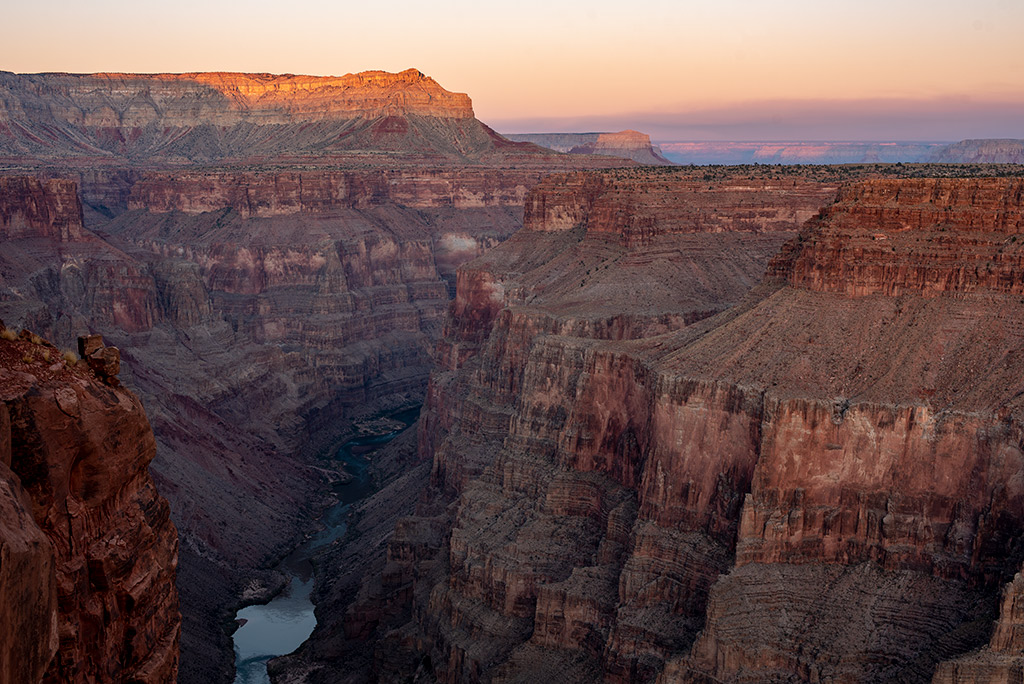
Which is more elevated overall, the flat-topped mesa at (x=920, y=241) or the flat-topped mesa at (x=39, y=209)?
the flat-topped mesa at (x=920, y=241)

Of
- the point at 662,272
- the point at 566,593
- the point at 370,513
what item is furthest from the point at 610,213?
the point at 566,593

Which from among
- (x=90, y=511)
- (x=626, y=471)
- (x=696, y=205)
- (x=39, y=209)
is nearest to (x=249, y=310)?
(x=39, y=209)

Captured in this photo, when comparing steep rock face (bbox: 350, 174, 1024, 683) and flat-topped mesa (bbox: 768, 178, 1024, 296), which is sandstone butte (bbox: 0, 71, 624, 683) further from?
flat-topped mesa (bbox: 768, 178, 1024, 296)

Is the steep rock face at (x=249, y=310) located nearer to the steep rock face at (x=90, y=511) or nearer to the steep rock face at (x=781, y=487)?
the steep rock face at (x=781, y=487)

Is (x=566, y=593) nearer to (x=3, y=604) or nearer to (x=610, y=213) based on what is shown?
(x=3, y=604)

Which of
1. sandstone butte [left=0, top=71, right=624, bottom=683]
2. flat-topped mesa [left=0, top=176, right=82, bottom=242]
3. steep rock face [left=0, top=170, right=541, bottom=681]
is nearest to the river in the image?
sandstone butte [left=0, top=71, right=624, bottom=683]

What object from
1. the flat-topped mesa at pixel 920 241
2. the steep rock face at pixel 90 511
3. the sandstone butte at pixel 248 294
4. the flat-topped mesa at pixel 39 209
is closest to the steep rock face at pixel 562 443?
the flat-topped mesa at pixel 920 241
